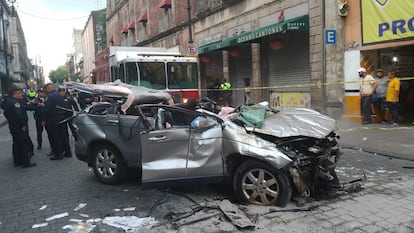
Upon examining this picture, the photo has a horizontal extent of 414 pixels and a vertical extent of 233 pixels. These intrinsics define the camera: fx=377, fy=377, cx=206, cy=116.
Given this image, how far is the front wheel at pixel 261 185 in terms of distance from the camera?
469cm

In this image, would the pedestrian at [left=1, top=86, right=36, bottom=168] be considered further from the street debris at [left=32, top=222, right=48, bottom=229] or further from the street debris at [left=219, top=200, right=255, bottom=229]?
the street debris at [left=219, top=200, right=255, bottom=229]

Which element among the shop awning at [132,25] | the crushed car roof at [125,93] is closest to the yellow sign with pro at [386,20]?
the crushed car roof at [125,93]

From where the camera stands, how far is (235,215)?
4430mm

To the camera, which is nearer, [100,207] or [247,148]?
[247,148]

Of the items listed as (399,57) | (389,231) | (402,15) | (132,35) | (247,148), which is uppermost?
(132,35)

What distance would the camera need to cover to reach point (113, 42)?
48.8 m

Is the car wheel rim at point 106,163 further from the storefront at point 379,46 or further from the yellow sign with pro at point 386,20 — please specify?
the yellow sign with pro at point 386,20

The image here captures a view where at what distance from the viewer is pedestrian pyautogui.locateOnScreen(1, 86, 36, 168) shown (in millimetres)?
7945

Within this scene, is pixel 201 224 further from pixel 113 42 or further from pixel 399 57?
pixel 113 42

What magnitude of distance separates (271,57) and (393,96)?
7.89m

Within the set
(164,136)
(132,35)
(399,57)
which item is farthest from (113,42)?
(164,136)

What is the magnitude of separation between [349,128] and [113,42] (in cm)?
4224

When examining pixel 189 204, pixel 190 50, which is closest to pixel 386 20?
pixel 190 50

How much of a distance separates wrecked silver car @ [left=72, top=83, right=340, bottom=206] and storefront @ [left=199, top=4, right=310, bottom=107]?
9117 millimetres
